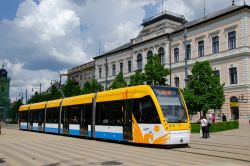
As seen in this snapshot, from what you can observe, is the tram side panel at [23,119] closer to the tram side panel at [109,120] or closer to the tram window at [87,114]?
the tram window at [87,114]

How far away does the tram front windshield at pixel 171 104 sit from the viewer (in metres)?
17.5

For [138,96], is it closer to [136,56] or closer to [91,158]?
[91,158]

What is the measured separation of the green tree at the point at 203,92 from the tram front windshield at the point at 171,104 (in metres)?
17.6

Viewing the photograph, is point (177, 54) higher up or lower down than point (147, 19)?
lower down

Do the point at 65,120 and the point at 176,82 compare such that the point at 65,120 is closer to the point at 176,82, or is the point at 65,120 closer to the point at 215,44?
the point at 215,44

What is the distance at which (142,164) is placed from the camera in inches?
455

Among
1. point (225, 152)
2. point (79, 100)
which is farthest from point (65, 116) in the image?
point (225, 152)

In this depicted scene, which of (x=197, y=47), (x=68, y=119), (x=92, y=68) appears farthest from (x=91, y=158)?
(x=92, y=68)

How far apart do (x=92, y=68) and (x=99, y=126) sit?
59218 millimetres

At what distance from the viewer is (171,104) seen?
1786 cm

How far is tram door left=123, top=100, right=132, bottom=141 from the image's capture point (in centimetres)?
1941

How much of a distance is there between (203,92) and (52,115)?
15146 millimetres

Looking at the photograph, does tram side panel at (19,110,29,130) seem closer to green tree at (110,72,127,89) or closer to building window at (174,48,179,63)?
green tree at (110,72,127,89)

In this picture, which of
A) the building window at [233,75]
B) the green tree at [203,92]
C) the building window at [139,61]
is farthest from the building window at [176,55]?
the green tree at [203,92]
